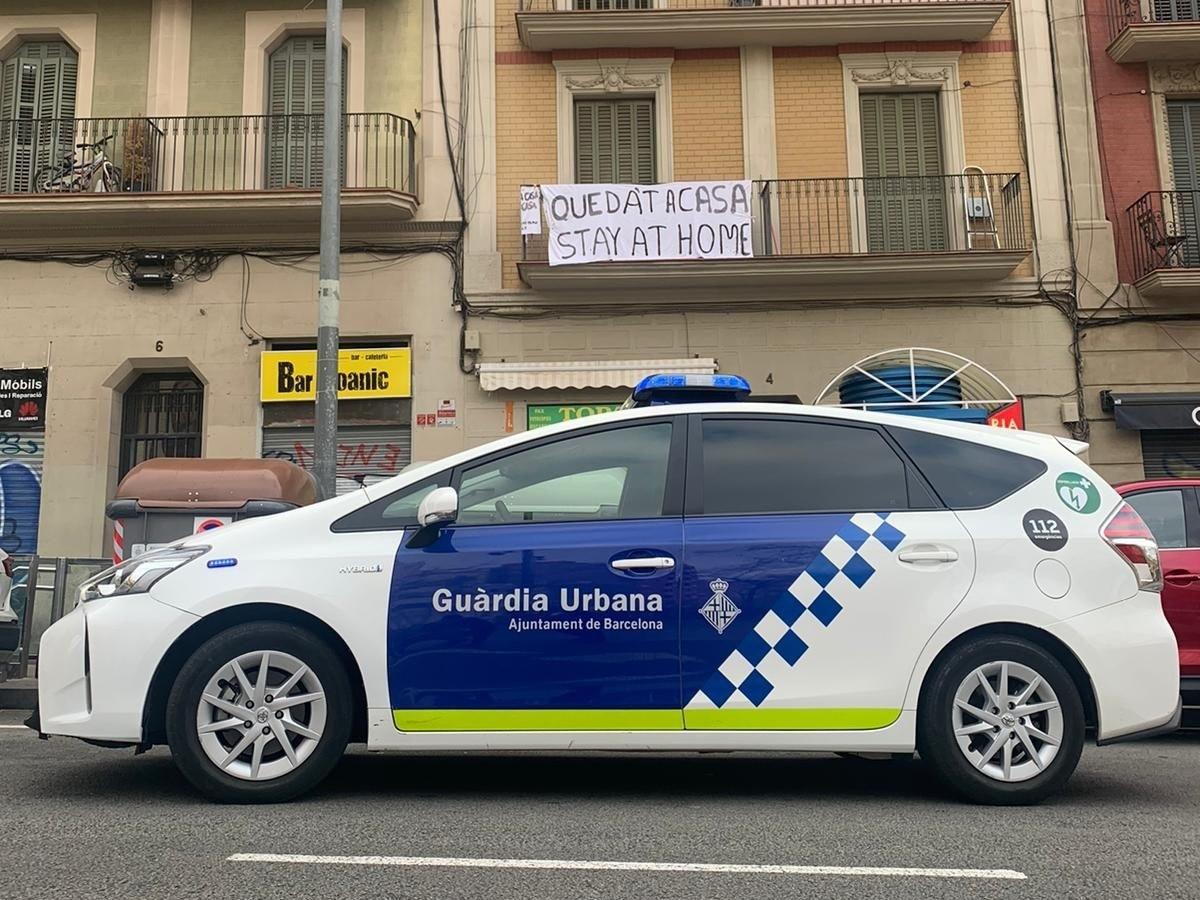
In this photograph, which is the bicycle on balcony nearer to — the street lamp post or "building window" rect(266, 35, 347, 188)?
"building window" rect(266, 35, 347, 188)

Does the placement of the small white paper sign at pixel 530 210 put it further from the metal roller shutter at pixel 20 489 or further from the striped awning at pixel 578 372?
the metal roller shutter at pixel 20 489

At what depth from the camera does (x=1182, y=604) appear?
21.0 feet

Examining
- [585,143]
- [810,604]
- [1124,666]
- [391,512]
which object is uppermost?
[585,143]

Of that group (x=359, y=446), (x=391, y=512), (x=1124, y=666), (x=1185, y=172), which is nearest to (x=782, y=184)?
(x=1185, y=172)

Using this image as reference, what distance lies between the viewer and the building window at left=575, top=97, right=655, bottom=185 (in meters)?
13.9

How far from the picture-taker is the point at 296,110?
14.1 m

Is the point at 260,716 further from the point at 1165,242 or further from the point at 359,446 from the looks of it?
the point at 1165,242

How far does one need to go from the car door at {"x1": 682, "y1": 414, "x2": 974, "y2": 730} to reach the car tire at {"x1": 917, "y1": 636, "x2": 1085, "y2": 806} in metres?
0.18

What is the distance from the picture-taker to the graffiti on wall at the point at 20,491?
13.4 m

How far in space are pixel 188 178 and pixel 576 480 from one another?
36.5 feet

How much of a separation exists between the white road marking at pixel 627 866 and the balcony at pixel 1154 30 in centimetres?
1320

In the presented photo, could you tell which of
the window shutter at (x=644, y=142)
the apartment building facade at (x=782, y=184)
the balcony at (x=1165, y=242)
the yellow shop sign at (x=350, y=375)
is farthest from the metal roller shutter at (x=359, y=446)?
the balcony at (x=1165, y=242)

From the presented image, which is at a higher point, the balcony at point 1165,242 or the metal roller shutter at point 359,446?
the balcony at point 1165,242

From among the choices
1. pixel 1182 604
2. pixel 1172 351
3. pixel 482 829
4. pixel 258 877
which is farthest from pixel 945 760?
pixel 1172 351
